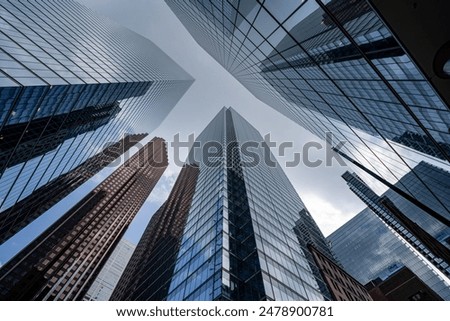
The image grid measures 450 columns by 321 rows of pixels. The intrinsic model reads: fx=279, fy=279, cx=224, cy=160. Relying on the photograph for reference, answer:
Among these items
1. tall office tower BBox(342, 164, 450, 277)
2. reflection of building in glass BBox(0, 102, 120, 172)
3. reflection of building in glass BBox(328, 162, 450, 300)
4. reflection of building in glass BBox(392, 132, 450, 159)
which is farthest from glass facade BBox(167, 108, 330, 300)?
reflection of building in glass BBox(328, 162, 450, 300)

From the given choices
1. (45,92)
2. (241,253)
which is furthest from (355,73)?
(45,92)

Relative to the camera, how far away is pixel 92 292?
174375 millimetres

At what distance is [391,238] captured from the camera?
13062 cm

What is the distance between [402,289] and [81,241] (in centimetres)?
11594

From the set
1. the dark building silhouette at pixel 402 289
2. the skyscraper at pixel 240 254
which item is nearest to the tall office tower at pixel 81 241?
the skyscraper at pixel 240 254

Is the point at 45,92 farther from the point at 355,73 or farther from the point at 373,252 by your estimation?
the point at 373,252

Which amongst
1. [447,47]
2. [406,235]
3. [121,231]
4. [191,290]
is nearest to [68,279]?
[121,231]

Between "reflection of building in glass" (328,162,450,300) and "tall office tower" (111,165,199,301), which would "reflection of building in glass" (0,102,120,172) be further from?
"reflection of building in glass" (328,162,450,300)

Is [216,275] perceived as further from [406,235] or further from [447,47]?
[406,235]

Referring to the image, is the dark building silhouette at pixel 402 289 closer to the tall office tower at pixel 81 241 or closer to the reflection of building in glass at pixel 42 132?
the reflection of building in glass at pixel 42 132

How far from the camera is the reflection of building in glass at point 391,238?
75.9 meters

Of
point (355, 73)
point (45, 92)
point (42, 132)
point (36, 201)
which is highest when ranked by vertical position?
point (355, 73)

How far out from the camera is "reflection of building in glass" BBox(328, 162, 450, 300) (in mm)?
75938

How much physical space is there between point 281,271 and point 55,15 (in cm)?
5192
